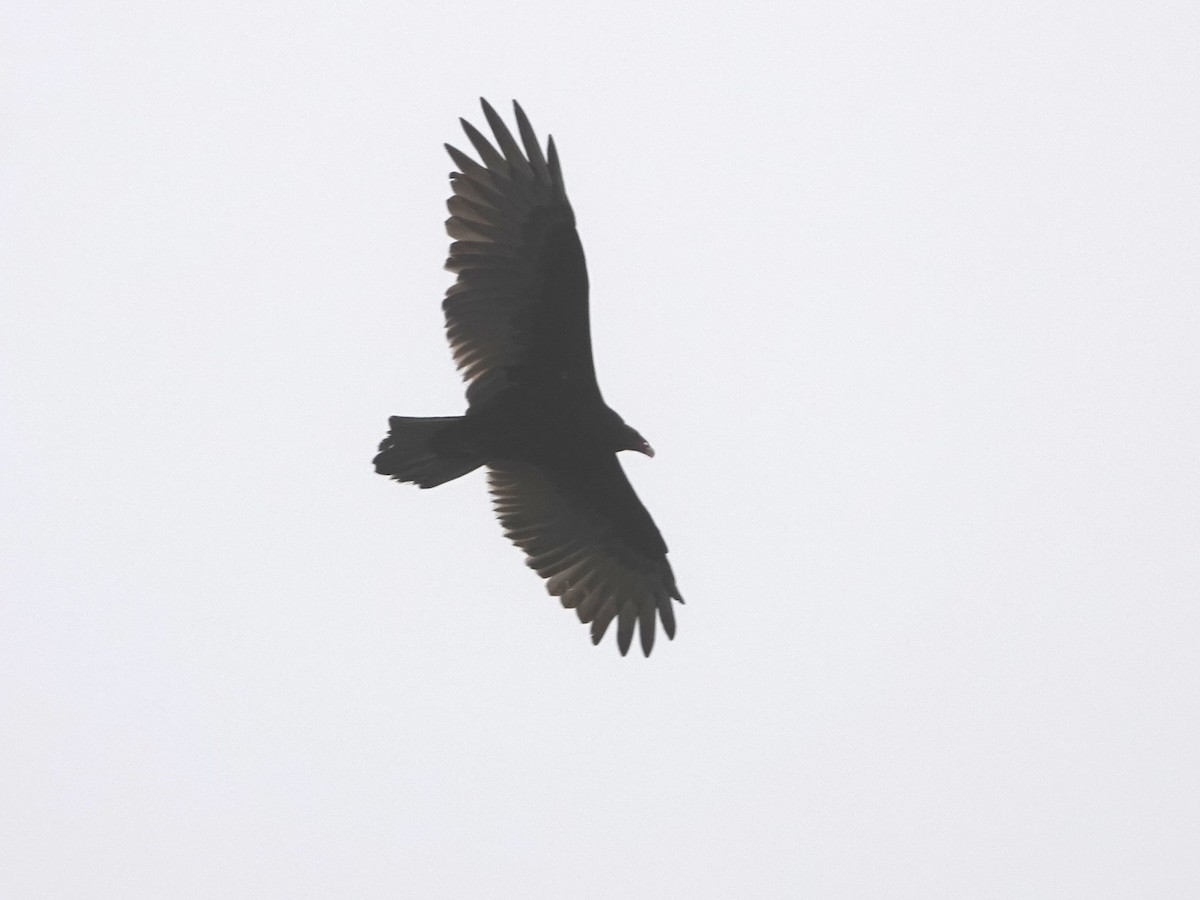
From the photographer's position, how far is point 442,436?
11.4 m

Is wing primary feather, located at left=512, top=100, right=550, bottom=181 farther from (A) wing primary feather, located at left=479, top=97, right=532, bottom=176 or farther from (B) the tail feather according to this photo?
(B) the tail feather

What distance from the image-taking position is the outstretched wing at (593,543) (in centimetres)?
1205

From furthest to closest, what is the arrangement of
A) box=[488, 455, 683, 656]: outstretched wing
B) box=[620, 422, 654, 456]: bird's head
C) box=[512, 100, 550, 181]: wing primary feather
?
1. box=[488, 455, 683, 656]: outstretched wing
2. box=[620, 422, 654, 456]: bird's head
3. box=[512, 100, 550, 181]: wing primary feather

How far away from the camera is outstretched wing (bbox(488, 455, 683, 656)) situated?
475 inches

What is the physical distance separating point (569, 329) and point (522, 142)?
1.03 meters

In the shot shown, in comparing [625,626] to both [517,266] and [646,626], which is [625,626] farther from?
[517,266]

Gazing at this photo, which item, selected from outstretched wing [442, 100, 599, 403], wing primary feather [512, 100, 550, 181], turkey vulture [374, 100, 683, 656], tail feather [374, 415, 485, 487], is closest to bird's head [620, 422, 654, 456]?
turkey vulture [374, 100, 683, 656]

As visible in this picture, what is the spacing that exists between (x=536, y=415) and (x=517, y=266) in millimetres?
844

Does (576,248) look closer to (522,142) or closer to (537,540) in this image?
(522,142)

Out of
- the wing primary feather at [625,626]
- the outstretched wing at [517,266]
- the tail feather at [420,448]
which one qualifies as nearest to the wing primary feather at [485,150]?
the outstretched wing at [517,266]

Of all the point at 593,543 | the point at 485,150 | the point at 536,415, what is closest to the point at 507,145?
the point at 485,150

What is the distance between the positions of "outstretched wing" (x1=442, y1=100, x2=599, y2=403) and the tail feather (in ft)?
1.36

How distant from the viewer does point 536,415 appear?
38.1 feet

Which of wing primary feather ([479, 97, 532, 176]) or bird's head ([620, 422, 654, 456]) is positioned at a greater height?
wing primary feather ([479, 97, 532, 176])
